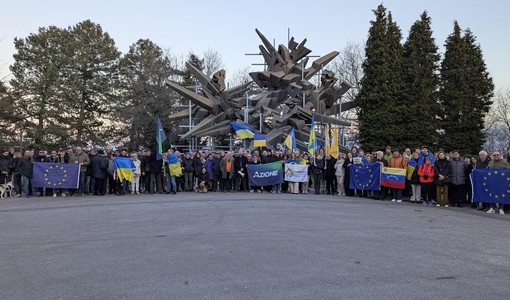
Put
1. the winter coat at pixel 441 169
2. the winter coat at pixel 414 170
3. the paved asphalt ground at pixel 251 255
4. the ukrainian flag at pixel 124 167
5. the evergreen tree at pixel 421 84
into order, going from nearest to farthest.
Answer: the paved asphalt ground at pixel 251 255, the winter coat at pixel 441 169, the winter coat at pixel 414 170, the ukrainian flag at pixel 124 167, the evergreen tree at pixel 421 84

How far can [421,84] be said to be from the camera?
1273 inches

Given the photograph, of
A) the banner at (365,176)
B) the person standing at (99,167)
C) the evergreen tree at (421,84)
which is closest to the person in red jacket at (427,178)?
the banner at (365,176)

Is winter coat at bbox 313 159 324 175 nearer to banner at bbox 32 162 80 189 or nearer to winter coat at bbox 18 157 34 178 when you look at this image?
banner at bbox 32 162 80 189

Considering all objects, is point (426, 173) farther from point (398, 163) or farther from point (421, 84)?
point (421, 84)

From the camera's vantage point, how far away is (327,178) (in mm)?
18266

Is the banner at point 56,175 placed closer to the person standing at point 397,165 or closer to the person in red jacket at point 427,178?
the person standing at point 397,165

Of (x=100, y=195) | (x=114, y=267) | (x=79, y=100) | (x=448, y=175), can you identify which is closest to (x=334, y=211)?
(x=448, y=175)

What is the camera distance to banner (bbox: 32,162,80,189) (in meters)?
16.7

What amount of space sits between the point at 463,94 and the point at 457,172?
22.0 meters

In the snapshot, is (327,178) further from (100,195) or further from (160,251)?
(160,251)

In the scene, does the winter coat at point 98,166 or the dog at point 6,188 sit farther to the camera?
the winter coat at point 98,166

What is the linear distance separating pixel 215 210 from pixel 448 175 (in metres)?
7.90

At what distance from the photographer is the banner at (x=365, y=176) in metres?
16.5

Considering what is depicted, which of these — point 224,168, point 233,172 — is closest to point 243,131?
point 233,172
